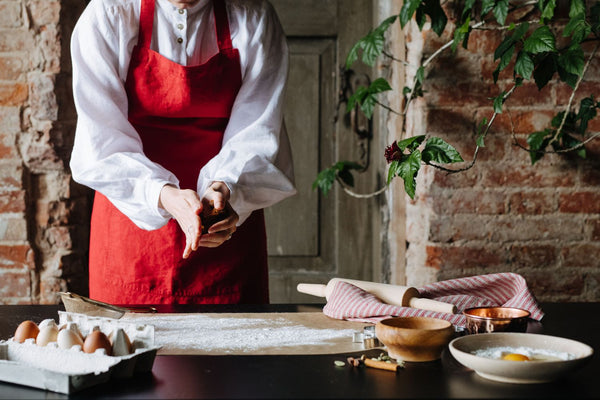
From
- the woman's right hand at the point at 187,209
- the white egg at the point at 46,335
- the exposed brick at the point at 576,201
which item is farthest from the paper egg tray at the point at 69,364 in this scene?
the exposed brick at the point at 576,201

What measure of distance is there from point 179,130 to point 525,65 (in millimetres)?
912

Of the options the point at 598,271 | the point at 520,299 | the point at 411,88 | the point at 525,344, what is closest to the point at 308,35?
the point at 411,88

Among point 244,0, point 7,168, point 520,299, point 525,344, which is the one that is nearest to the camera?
point 525,344

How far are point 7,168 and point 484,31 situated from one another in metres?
1.60

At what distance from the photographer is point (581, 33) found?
1860 mm

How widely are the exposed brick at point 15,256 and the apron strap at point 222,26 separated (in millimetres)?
1049

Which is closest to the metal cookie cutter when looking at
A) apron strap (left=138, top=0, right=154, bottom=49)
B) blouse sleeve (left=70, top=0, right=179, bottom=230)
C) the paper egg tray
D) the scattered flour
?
the scattered flour

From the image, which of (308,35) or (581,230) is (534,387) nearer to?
(581,230)

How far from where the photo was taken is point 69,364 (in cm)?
102

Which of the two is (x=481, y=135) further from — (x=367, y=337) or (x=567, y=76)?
(x=367, y=337)

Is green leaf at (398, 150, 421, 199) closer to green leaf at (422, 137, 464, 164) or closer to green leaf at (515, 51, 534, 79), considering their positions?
green leaf at (422, 137, 464, 164)

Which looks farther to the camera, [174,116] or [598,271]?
[598,271]

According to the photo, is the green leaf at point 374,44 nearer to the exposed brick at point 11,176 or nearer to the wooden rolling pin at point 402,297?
the wooden rolling pin at point 402,297

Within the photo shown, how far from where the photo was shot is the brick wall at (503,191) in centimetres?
220
